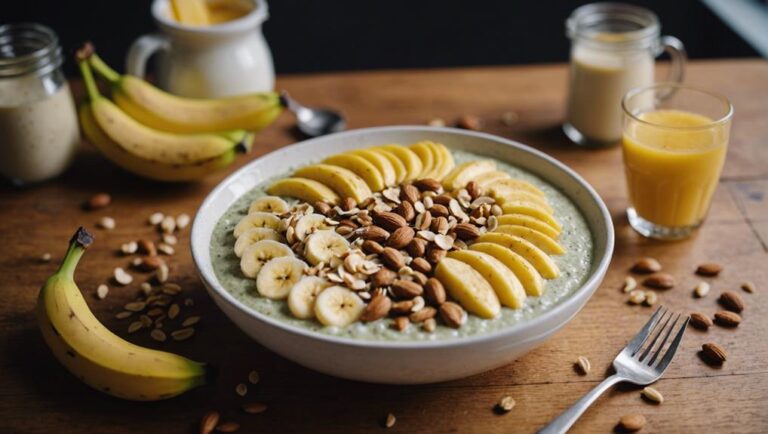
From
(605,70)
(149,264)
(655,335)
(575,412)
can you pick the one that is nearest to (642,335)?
(655,335)

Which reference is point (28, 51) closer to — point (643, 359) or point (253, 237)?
point (253, 237)

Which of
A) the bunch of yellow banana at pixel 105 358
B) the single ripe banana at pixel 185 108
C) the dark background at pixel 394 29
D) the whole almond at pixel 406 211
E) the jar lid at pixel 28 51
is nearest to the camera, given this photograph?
the bunch of yellow banana at pixel 105 358

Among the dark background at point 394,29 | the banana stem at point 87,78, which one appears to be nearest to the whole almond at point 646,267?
the banana stem at point 87,78

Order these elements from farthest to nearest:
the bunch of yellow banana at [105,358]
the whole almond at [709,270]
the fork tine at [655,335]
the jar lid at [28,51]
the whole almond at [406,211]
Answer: the jar lid at [28,51], the whole almond at [709,270], the whole almond at [406,211], the fork tine at [655,335], the bunch of yellow banana at [105,358]

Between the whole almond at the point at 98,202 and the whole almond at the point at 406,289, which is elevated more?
the whole almond at the point at 406,289

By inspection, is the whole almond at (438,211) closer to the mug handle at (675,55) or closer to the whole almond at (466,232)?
the whole almond at (466,232)

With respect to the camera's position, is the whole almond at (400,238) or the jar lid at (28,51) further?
the jar lid at (28,51)

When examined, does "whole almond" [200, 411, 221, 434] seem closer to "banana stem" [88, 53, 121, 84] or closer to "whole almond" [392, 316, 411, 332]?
"whole almond" [392, 316, 411, 332]

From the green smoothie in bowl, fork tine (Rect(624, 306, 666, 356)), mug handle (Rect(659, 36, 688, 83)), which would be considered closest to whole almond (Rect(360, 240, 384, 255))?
the green smoothie in bowl
